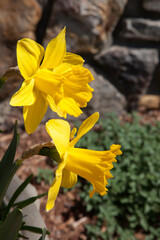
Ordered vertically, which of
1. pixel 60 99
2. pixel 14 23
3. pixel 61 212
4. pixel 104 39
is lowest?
pixel 61 212

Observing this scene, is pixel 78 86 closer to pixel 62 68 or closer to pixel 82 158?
pixel 62 68

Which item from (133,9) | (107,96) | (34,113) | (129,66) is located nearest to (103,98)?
(107,96)

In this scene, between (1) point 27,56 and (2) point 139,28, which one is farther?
(2) point 139,28

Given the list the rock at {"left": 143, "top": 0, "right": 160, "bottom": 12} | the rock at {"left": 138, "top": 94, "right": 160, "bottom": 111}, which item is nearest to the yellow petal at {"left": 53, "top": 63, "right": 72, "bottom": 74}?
the rock at {"left": 143, "top": 0, "right": 160, "bottom": 12}

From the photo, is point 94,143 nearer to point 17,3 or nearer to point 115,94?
point 115,94

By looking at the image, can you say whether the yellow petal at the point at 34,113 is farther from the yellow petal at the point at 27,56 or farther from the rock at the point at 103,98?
the rock at the point at 103,98

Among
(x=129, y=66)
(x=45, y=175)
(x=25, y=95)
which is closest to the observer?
(x=25, y=95)

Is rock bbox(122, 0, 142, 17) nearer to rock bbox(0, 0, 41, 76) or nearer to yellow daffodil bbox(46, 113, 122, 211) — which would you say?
rock bbox(0, 0, 41, 76)

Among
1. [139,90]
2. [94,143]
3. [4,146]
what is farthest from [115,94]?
[4,146]
